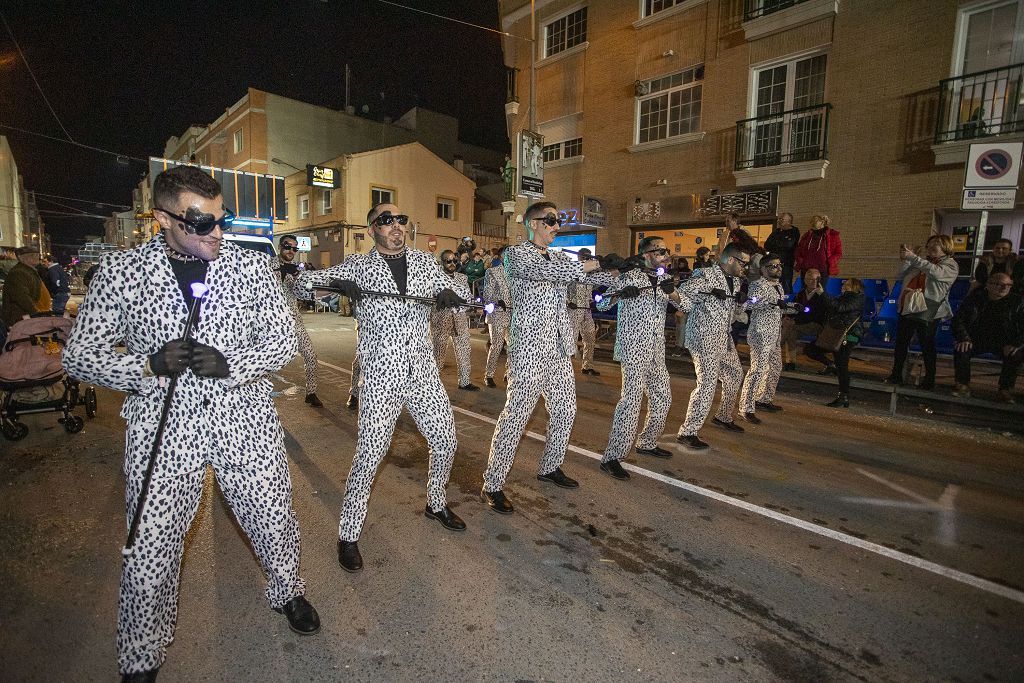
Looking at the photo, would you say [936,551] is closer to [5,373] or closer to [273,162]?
[5,373]

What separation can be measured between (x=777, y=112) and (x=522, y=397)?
13.5 meters

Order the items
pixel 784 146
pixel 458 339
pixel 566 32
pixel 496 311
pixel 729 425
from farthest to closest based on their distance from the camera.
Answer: pixel 566 32, pixel 784 146, pixel 496 311, pixel 458 339, pixel 729 425

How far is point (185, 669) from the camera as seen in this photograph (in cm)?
242

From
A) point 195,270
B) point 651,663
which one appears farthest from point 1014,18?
point 195,270

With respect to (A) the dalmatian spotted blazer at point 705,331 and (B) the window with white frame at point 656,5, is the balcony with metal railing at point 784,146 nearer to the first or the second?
(B) the window with white frame at point 656,5

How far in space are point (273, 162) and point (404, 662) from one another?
36.0m

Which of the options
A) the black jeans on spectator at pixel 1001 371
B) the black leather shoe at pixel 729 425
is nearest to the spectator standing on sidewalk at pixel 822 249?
the black jeans on spectator at pixel 1001 371

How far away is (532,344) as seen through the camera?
417cm

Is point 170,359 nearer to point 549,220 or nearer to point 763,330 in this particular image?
point 549,220

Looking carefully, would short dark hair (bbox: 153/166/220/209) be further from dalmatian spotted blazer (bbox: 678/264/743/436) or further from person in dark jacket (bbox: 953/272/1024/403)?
person in dark jacket (bbox: 953/272/1024/403)

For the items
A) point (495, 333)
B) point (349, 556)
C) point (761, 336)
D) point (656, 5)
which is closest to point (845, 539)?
point (349, 556)

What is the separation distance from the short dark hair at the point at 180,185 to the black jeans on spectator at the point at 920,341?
369 inches

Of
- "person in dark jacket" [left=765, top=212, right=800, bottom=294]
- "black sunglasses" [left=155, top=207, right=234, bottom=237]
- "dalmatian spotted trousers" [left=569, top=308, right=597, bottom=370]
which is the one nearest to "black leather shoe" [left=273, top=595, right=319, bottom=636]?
"black sunglasses" [left=155, top=207, right=234, bottom=237]

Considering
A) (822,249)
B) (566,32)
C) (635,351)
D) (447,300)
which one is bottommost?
(635,351)
